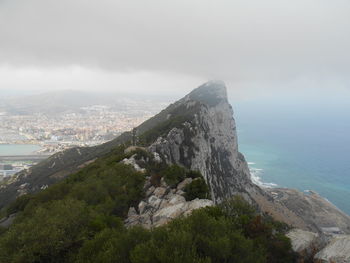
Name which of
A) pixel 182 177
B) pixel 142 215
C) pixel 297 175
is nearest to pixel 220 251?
pixel 142 215

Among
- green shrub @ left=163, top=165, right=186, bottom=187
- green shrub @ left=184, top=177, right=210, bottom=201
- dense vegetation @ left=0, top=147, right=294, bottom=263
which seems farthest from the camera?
green shrub @ left=163, top=165, right=186, bottom=187

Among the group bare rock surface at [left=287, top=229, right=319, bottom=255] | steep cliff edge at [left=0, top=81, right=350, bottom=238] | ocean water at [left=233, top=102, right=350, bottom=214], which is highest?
bare rock surface at [left=287, top=229, right=319, bottom=255]

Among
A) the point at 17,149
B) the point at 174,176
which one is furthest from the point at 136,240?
the point at 17,149

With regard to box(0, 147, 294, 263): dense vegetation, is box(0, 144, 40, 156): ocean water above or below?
below

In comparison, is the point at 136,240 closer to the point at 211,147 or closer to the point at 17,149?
the point at 211,147

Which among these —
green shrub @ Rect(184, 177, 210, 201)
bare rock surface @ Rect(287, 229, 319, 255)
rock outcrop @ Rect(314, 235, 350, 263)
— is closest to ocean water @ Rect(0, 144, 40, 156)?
green shrub @ Rect(184, 177, 210, 201)

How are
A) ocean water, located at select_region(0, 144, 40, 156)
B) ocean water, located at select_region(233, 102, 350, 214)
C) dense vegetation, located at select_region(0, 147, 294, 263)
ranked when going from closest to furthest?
dense vegetation, located at select_region(0, 147, 294, 263) < ocean water, located at select_region(233, 102, 350, 214) < ocean water, located at select_region(0, 144, 40, 156)

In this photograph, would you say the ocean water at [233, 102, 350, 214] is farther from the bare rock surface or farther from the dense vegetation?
the dense vegetation
